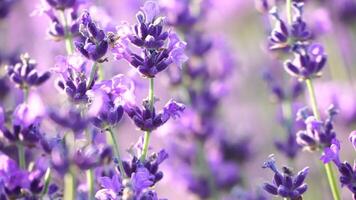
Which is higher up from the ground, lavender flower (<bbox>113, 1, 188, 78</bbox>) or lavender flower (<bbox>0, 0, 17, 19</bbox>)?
lavender flower (<bbox>0, 0, 17, 19</bbox>)

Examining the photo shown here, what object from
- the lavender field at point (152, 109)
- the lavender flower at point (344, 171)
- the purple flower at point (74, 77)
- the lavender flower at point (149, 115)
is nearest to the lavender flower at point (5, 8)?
the lavender field at point (152, 109)

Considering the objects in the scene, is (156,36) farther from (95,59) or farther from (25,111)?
(25,111)

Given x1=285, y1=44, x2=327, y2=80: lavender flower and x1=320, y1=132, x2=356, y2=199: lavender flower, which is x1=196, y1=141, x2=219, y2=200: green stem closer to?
x1=285, y1=44, x2=327, y2=80: lavender flower

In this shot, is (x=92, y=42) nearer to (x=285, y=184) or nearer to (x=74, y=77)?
(x=74, y=77)

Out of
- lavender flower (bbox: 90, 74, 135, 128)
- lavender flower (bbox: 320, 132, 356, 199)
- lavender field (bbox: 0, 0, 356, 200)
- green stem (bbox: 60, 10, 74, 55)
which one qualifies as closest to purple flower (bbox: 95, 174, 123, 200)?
lavender field (bbox: 0, 0, 356, 200)

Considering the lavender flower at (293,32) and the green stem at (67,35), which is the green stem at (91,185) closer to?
the green stem at (67,35)

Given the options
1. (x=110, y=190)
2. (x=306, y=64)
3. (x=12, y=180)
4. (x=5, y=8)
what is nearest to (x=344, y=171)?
(x=306, y=64)
